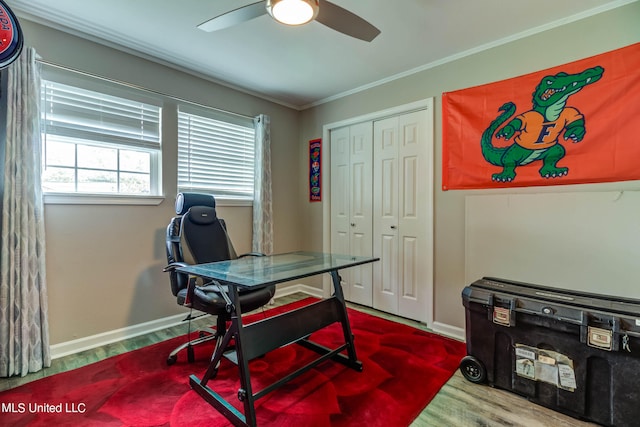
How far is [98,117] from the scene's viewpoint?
2477 mm

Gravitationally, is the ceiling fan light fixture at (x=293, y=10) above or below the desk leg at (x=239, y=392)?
above

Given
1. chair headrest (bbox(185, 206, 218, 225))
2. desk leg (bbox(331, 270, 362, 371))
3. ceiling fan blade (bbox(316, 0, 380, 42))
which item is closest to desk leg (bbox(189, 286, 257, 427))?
desk leg (bbox(331, 270, 362, 371))

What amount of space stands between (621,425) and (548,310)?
59cm

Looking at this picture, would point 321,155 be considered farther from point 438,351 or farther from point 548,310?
point 548,310

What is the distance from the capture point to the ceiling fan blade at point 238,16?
1.54 metres

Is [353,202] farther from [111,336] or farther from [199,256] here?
[111,336]

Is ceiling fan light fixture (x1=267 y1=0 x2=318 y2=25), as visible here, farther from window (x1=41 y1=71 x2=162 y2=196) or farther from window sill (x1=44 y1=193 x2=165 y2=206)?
window sill (x1=44 y1=193 x2=165 y2=206)

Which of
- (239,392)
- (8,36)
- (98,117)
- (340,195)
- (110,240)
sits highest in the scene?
(8,36)

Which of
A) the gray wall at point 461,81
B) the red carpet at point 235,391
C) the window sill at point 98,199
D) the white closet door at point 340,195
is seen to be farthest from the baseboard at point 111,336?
the gray wall at point 461,81

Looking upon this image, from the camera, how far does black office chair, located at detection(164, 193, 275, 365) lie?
6.73ft

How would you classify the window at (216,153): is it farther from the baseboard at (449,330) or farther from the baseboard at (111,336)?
the baseboard at (449,330)

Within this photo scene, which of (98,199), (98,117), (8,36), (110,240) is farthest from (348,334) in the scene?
(8,36)

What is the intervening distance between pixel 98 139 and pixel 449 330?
3484 mm

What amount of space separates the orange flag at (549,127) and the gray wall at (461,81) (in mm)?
73
